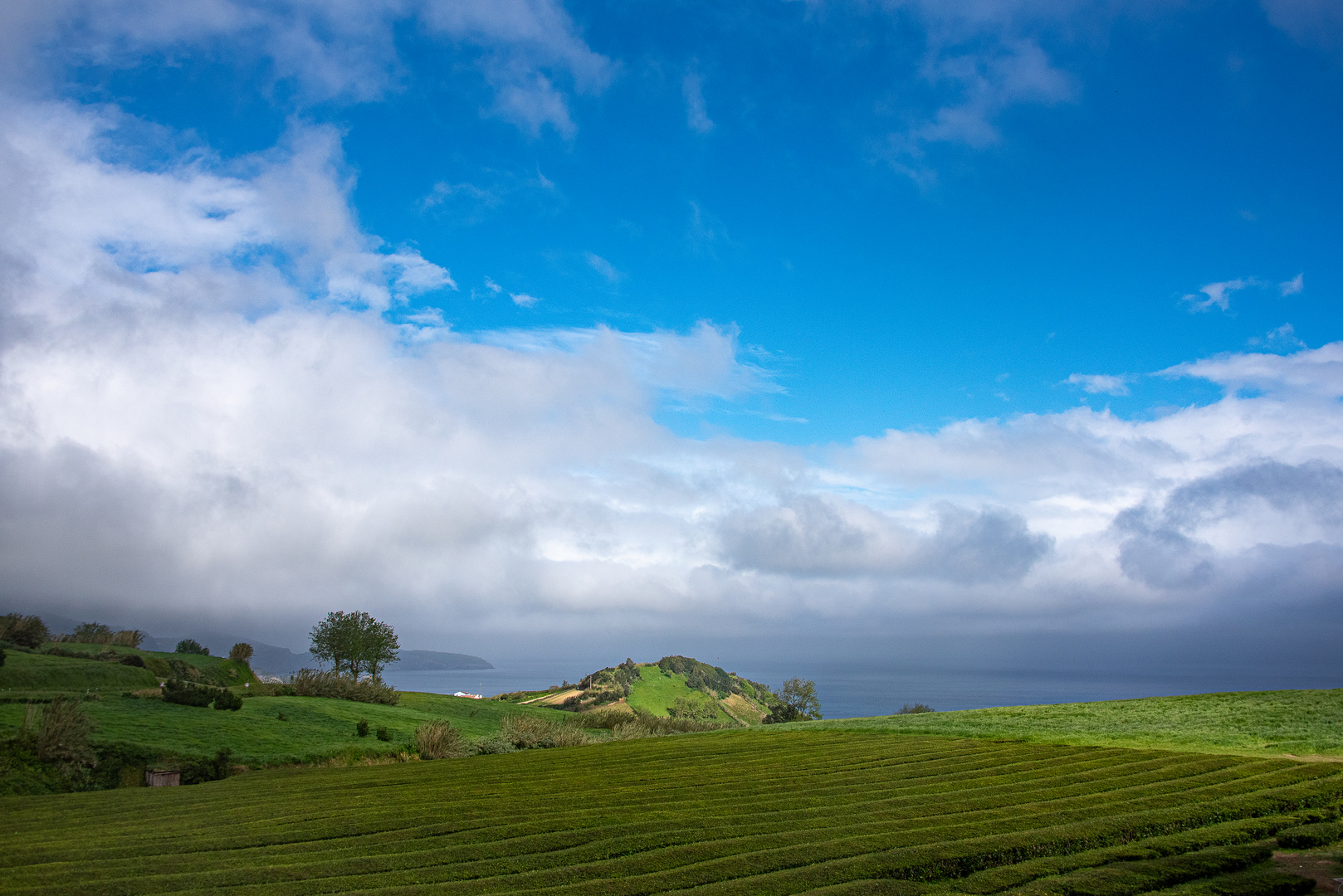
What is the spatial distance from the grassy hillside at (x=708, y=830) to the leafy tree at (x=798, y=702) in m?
35.9

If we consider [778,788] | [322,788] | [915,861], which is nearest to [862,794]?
[778,788]

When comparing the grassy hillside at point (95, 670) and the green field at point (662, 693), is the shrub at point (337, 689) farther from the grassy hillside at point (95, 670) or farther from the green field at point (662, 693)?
the green field at point (662, 693)

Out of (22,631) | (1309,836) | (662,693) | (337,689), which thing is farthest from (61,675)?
(662,693)

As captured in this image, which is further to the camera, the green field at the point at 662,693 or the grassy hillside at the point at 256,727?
the green field at the point at 662,693

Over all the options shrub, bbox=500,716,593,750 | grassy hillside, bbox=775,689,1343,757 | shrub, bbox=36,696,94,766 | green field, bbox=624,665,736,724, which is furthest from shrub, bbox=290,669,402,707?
green field, bbox=624,665,736,724

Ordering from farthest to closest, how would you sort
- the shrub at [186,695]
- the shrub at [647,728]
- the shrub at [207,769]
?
1. the shrub at [647,728]
2. the shrub at [186,695]
3. the shrub at [207,769]

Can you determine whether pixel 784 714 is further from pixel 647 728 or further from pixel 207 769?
pixel 207 769

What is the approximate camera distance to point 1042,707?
106ft

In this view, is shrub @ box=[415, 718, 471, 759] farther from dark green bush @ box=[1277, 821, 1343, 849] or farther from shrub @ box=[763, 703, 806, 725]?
shrub @ box=[763, 703, 806, 725]

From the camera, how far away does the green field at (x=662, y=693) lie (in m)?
58.2

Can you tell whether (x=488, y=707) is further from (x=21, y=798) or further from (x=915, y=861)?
(x=915, y=861)

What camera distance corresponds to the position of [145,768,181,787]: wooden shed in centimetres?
1727

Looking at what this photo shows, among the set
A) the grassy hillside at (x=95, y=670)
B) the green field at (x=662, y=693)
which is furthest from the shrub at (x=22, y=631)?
the green field at (x=662, y=693)

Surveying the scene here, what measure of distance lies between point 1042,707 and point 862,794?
2386 cm
